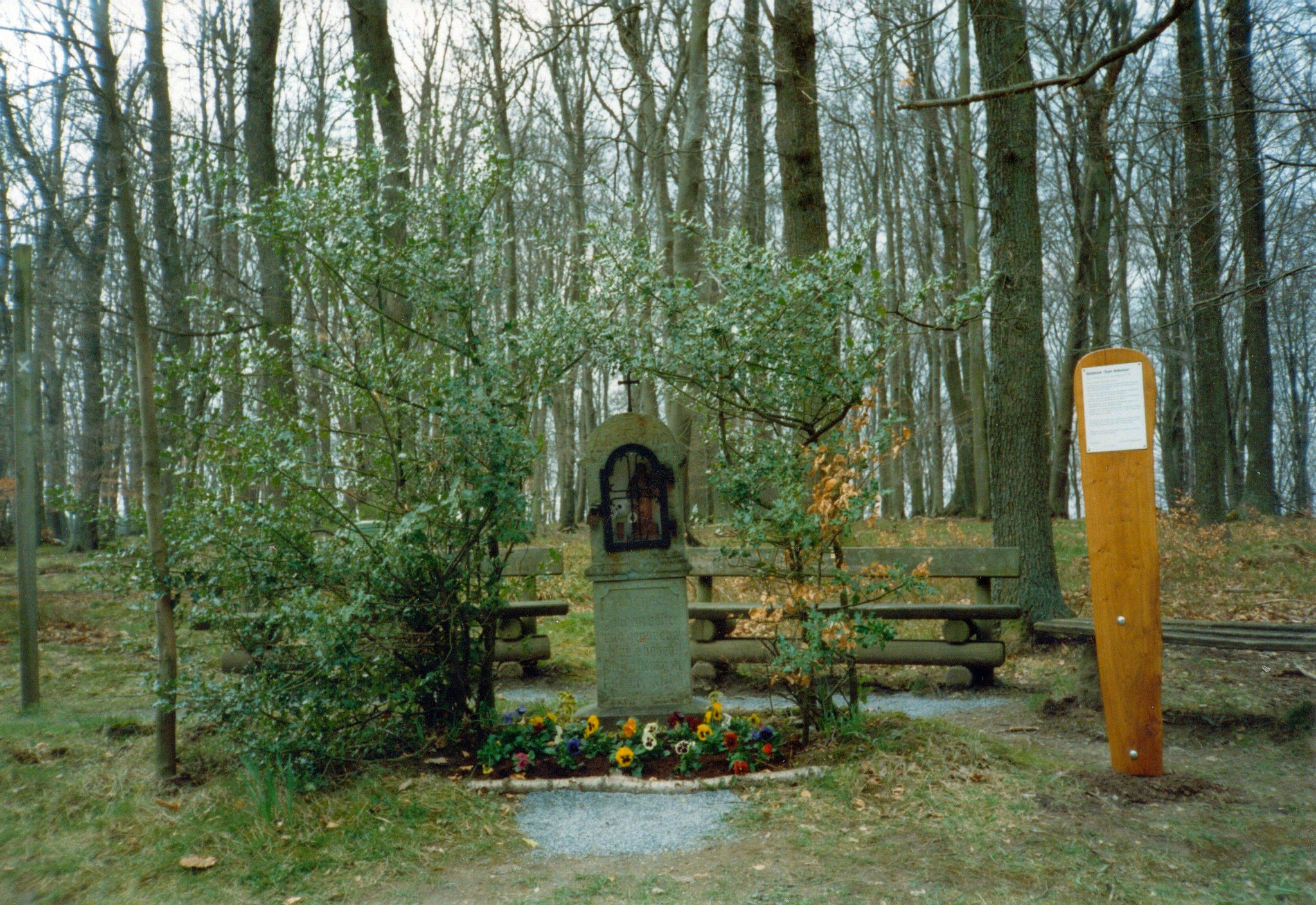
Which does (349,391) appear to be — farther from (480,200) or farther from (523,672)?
(523,672)

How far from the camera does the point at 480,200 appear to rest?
5.67 meters

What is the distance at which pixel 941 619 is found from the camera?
306 inches

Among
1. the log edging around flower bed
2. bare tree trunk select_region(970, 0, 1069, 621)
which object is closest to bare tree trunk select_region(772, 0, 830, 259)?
bare tree trunk select_region(970, 0, 1069, 621)

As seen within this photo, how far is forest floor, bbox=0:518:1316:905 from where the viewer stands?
383 cm

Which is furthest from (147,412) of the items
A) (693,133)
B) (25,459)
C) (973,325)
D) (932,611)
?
(973,325)

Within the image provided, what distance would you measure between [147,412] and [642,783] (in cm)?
324

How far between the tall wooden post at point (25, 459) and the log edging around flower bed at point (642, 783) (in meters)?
3.62

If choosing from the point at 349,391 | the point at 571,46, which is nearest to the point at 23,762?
the point at 349,391

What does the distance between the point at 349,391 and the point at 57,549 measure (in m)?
19.7

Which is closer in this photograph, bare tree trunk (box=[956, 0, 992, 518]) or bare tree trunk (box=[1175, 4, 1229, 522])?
bare tree trunk (box=[1175, 4, 1229, 522])

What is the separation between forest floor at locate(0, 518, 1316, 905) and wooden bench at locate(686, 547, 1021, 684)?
3.71ft

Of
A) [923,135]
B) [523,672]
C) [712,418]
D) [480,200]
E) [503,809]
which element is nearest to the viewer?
[503,809]

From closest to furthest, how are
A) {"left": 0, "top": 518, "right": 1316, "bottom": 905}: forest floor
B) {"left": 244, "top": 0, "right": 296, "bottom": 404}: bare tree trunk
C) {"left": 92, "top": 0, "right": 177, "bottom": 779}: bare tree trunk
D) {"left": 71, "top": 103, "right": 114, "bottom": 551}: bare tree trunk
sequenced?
1. {"left": 0, "top": 518, "right": 1316, "bottom": 905}: forest floor
2. {"left": 92, "top": 0, "right": 177, "bottom": 779}: bare tree trunk
3. {"left": 244, "top": 0, "right": 296, "bottom": 404}: bare tree trunk
4. {"left": 71, "top": 103, "right": 114, "bottom": 551}: bare tree trunk

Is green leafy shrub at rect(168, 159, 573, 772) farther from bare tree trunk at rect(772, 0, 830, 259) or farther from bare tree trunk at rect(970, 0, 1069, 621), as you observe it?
bare tree trunk at rect(970, 0, 1069, 621)
